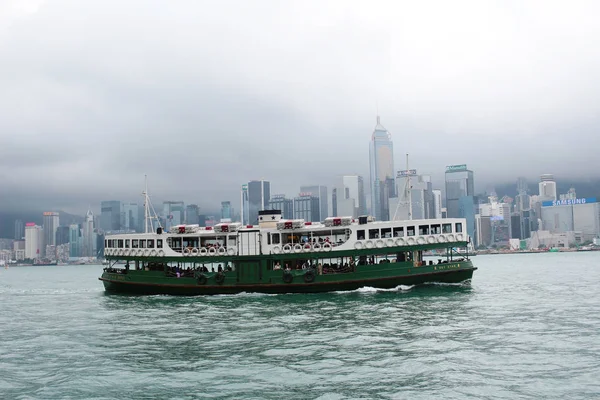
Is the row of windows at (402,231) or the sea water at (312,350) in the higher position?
the row of windows at (402,231)

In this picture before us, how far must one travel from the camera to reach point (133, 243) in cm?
4359

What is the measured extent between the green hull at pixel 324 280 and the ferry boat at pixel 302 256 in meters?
0.07

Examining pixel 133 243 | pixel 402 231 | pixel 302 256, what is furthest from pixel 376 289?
pixel 133 243

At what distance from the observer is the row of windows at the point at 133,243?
4250cm

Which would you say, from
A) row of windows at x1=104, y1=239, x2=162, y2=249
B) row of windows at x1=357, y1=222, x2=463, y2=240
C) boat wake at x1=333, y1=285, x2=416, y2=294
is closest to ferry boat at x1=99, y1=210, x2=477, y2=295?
row of windows at x1=357, y1=222, x2=463, y2=240

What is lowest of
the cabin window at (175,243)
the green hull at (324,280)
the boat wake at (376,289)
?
the boat wake at (376,289)

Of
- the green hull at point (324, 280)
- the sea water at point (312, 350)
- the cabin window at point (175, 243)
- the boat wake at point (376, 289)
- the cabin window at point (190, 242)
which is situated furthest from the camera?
the cabin window at point (175, 243)

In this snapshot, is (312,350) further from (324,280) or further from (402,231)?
(402,231)

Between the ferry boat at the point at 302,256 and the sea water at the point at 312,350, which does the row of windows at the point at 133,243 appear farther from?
the sea water at the point at 312,350

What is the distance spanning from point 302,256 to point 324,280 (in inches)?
95.7

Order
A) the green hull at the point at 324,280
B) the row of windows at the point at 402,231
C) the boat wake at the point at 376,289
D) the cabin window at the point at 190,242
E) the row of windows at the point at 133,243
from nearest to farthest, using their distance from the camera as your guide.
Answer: the boat wake at the point at 376,289, the green hull at the point at 324,280, the row of windows at the point at 402,231, the cabin window at the point at 190,242, the row of windows at the point at 133,243

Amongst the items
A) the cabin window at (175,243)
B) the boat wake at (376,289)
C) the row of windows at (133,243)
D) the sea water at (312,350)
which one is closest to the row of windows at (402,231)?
the boat wake at (376,289)

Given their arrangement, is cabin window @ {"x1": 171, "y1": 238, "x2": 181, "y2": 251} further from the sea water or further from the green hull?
the sea water

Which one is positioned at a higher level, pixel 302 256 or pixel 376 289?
pixel 302 256
